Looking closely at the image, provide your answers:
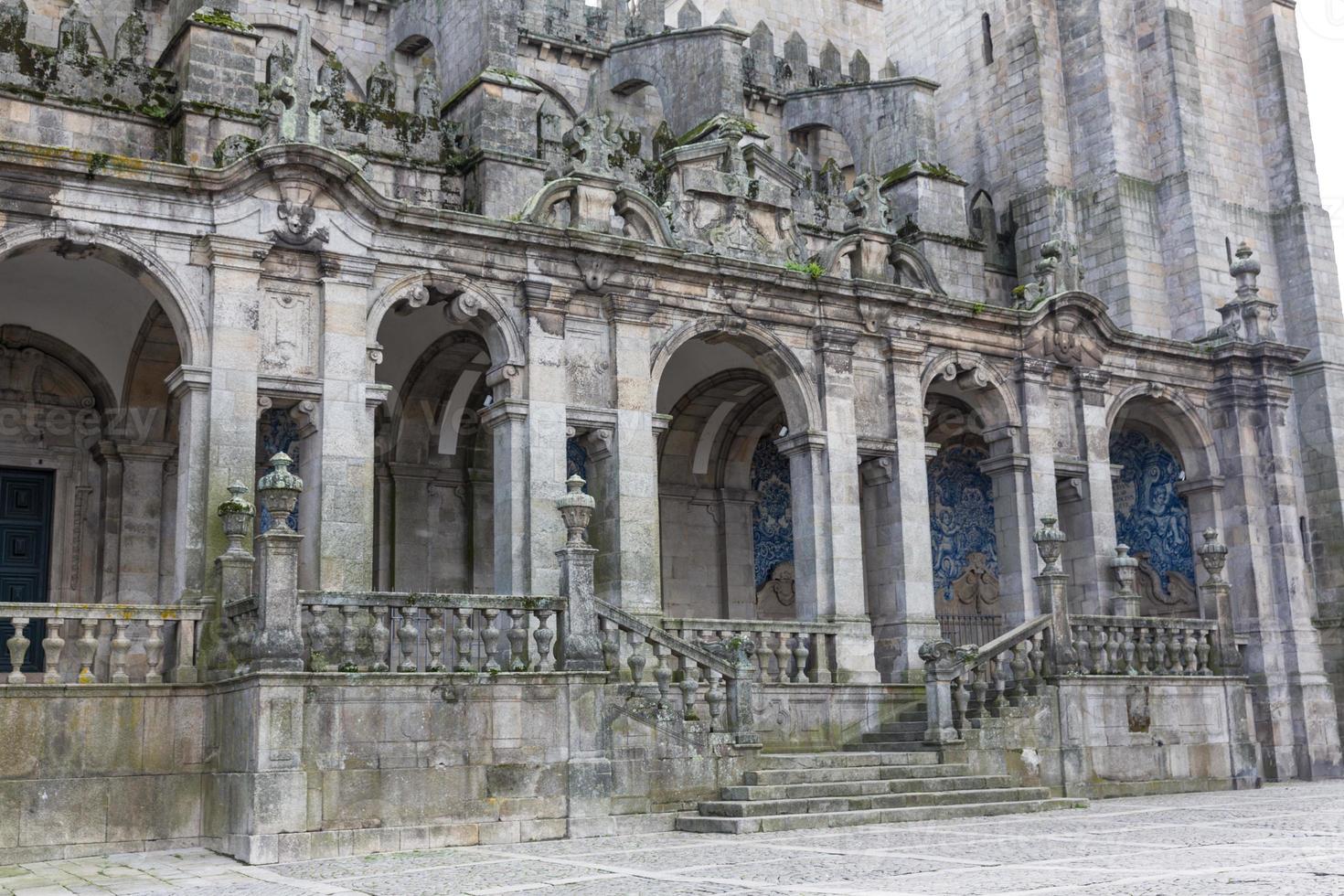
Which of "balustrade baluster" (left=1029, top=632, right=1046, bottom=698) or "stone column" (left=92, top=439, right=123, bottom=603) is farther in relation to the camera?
"balustrade baluster" (left=1029, top=632, right=1046, bottom=698)

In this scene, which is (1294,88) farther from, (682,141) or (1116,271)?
(682,141)

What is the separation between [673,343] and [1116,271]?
29.2 feet

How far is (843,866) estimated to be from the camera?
29.1ft

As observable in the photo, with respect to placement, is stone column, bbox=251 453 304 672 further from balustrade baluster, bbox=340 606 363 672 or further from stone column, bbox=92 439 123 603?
stone column, bbox=92 439 123 603

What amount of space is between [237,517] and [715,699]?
433cm

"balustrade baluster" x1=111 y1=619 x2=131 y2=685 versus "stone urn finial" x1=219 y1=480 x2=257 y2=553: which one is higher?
"stone urn finial" x1=219 y1=480 x2=257 y2=553

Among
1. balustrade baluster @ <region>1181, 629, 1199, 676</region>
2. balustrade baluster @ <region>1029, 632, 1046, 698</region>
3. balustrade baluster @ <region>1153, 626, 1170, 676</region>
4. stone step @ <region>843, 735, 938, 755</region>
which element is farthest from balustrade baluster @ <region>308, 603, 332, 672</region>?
balustrade baluster @ <region>1181, 629, 1199, 676</region>

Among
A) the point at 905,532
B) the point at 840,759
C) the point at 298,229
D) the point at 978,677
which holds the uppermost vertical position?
the point at 298,229

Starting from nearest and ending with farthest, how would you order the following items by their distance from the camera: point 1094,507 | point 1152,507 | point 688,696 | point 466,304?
point 688,696 → point 466,304 → point 1094,507 → point 1152,507

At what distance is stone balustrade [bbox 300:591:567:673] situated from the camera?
36.5 feet

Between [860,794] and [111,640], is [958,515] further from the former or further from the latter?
[111,640]

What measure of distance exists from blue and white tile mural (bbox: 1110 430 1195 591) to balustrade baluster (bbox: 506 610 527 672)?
422 inches

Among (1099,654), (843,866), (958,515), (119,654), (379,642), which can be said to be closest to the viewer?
(843,866)

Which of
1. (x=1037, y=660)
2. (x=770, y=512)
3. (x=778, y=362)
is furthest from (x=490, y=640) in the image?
(x=770, y=512)
